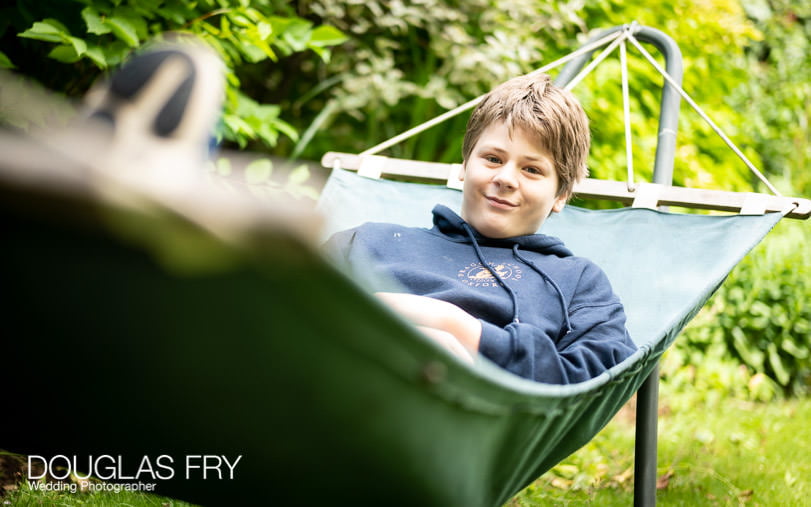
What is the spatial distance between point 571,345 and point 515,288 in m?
0.18

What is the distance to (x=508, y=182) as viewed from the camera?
1.46 metres

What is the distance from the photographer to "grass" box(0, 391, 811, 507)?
6.43ft

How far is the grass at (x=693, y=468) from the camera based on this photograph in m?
1.96

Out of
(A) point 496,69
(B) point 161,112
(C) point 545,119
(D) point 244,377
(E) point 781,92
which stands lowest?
(E) point 781,92

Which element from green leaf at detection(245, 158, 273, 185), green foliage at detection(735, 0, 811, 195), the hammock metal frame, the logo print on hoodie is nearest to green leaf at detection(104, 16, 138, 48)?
green leaf at detection(245, 158, 273, 185)

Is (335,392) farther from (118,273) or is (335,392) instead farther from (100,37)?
(100,37)

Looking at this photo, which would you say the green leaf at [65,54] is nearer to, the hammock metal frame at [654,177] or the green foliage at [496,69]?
the hammock metal frame at [654,177]

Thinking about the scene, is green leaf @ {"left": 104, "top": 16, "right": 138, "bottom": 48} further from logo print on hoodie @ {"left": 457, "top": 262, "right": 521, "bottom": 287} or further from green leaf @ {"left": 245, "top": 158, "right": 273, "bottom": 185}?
logo print on hoodie @ {"left": 457, "top": 262, "right": 521, "bottom": 287}

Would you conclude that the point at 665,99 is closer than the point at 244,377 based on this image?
No

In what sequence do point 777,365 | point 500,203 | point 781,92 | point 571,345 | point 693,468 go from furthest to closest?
point 781,92, point 777,365, point 693,468, point 500,203, point 571,345

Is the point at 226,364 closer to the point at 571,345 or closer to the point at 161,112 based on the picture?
the point at 161,112

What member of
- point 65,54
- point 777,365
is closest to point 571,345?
point 65,54

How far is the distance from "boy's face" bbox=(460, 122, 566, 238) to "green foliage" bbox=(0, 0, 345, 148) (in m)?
0.66

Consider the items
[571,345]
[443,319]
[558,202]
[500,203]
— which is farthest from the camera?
[558,202]
